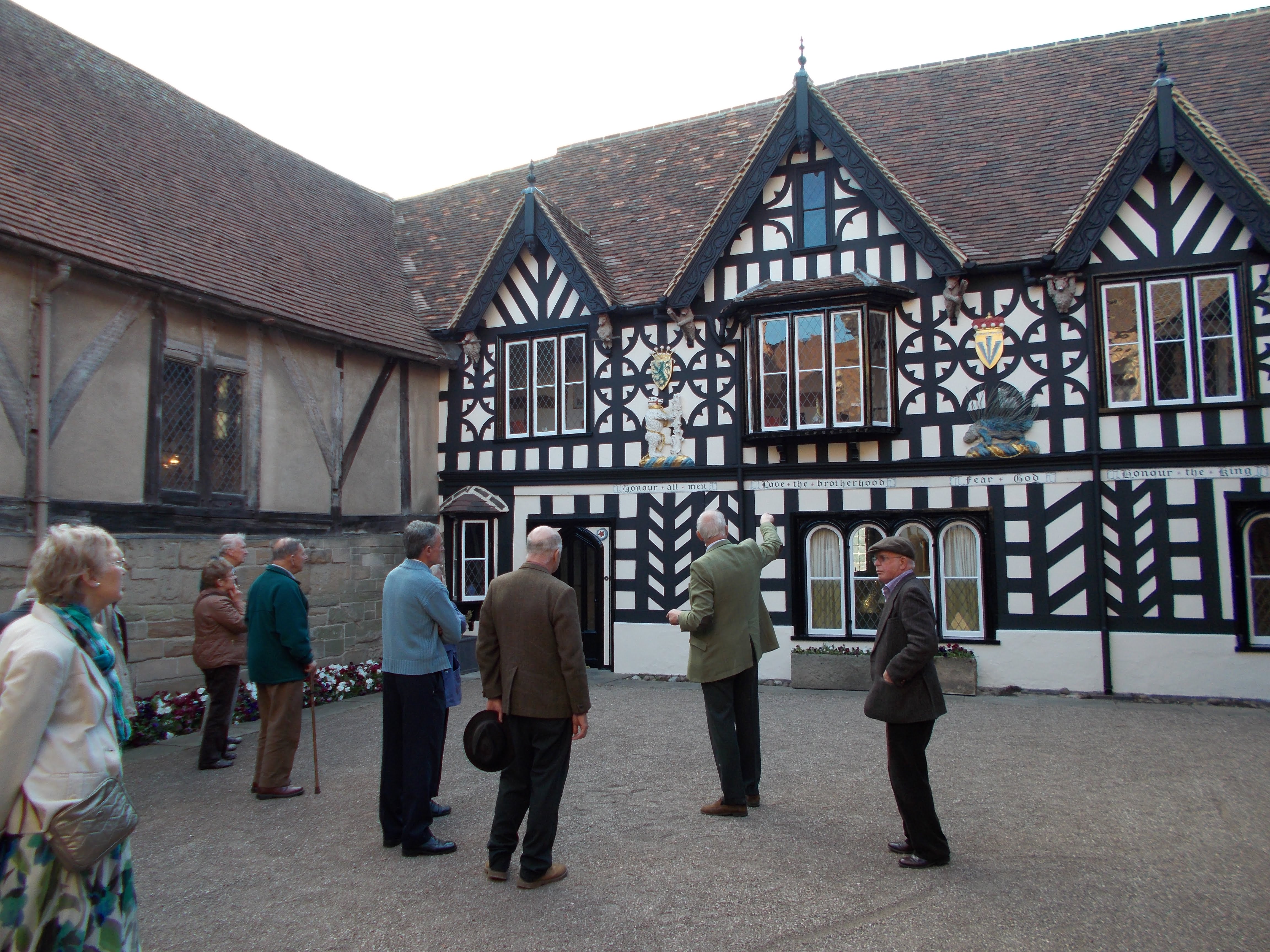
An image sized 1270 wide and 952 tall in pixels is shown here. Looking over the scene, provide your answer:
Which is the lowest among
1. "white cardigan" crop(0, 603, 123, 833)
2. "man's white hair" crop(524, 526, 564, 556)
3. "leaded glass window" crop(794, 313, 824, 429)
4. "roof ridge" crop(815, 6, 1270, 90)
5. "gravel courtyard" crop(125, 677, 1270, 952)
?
"gravel courtyard" crop(125, 677, 1270, 952)

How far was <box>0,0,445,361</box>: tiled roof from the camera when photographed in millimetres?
10375

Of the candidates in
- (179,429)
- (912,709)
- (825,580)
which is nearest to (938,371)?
(825,580)

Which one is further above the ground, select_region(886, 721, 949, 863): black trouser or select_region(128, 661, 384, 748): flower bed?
select_region(886, 721, 949, 863): black trouser

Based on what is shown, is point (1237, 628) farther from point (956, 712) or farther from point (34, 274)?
point (34, 274)

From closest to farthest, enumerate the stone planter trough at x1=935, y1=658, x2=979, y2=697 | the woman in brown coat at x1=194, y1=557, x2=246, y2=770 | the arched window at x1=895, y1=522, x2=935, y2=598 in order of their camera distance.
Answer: the woman in brown coat at x1=194, y1=557, x2=246, y2=770, the stone planter trough at x1=935, y1=658, x2=979, y2=697, the arched window at x1=895, y1=522, x2=935, y2=598

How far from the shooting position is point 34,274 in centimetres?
947

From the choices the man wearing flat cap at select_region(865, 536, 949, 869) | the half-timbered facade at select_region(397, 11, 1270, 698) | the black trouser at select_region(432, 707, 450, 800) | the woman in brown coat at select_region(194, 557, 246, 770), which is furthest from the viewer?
the half-timbered facade at select_region(397, 11, 1270, 698)

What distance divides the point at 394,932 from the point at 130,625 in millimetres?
7263

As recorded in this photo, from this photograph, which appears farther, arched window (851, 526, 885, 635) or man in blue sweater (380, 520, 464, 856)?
arched window (851, 526, 885, 635)

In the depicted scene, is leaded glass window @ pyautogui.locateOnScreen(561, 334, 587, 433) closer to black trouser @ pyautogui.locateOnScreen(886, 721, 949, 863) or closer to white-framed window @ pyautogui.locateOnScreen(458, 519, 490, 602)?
white-framed window @ pyautogui.locateOnScreen(458, 519, 490, 602)

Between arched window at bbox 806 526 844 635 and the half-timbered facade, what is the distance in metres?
0.04

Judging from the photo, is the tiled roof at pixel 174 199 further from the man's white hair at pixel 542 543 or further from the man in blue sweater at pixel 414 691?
the man's white hair at pixel 542 543

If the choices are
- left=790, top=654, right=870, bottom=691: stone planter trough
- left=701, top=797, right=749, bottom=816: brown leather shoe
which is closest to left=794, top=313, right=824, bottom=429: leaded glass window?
left=790, top=654, right=870, bottom=691: stone planter trough

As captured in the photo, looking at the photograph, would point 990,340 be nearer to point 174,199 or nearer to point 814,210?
point 814,210
